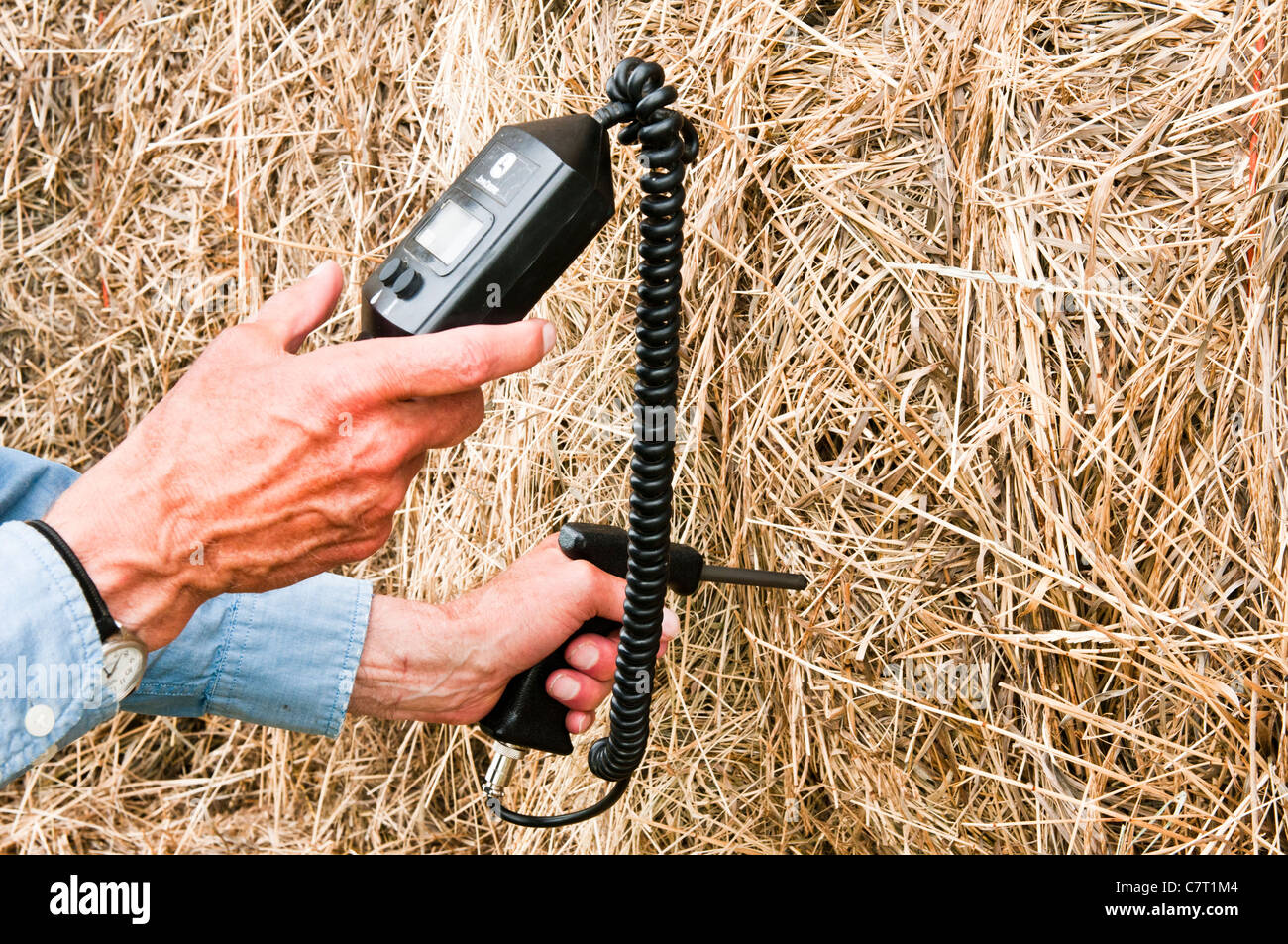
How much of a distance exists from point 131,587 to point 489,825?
669 mm

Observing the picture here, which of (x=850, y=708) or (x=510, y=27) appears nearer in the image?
(x=850, y=708)

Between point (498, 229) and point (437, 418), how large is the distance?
0.15m

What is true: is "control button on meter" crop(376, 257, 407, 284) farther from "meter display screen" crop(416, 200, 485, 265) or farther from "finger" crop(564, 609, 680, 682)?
"finger" crop(564, 609, 680, 682)

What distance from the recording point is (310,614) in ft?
3.48

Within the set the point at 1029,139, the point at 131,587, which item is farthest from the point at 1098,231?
the point at 131,587

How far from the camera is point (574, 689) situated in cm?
103

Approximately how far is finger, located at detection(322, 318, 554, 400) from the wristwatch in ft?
0.77

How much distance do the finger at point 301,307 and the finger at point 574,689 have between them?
1.41 ft

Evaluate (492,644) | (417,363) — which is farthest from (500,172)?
(492,644)

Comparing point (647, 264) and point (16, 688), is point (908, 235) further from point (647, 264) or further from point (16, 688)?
point (16, 688)

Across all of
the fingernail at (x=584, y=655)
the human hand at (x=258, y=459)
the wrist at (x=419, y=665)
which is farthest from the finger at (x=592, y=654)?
the human hand at (x=258, y=459)

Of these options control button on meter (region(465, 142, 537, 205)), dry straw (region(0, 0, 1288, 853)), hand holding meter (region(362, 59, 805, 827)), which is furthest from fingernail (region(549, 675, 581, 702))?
control button on meter (region(465, 142, 537, 205))

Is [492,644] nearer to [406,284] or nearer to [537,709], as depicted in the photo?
[537,709]

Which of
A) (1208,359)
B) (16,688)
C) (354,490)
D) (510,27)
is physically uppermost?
(510,27)
